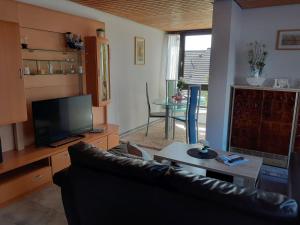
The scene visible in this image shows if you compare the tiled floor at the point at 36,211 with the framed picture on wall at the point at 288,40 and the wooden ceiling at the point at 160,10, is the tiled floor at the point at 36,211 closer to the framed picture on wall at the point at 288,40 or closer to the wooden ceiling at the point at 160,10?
the wooden ceiling at the point at 160,10

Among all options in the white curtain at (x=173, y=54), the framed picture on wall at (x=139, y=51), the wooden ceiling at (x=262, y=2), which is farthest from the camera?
the white curtain at (x=173, y=54)

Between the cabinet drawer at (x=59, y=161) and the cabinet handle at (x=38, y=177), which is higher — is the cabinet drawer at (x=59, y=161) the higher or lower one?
the higher one

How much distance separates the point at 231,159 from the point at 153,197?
1.46m

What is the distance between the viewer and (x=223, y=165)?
2.41 metres

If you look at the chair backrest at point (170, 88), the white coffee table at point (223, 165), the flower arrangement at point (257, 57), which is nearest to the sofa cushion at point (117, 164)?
the white coffee table at point (223, 165)

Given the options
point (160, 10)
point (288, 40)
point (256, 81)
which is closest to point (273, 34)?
point (288, 40)

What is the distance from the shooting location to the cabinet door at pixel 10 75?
242 centimetres

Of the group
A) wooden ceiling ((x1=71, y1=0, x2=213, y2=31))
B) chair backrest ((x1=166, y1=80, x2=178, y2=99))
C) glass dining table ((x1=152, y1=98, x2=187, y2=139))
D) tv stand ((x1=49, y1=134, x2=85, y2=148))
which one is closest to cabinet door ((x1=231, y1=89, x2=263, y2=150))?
glass dining table ((x1=152, y1=98, x2=187, y2=139))

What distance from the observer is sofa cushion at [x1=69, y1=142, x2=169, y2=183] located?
1298 millimetres

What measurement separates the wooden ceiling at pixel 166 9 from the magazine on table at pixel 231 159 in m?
2.13

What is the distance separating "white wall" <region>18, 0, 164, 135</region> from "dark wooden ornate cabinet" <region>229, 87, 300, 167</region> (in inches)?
83.5

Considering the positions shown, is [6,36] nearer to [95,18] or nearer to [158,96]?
[95,18]

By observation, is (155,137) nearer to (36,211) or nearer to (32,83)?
(32,83)

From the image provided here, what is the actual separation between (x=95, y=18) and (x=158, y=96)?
2825mm
